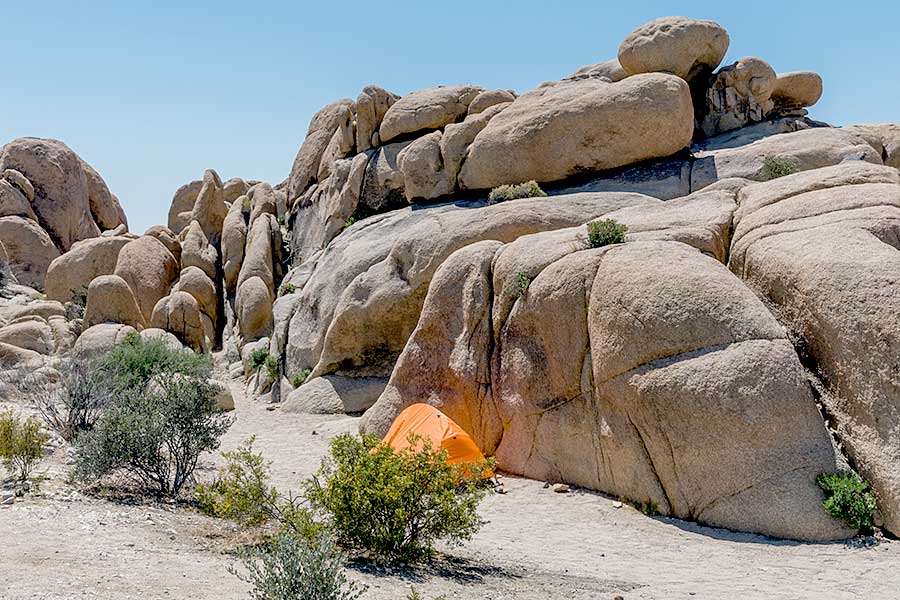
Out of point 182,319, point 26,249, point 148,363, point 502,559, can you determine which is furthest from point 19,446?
point 26,249

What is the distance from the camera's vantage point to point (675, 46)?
85.6ft

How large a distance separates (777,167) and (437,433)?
42.5 feet

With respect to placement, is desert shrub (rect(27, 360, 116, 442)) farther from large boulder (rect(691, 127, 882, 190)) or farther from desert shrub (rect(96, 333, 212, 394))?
large boulder (rect(691, 127, 882, 190))

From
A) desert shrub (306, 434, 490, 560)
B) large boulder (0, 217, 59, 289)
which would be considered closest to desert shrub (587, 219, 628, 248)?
desert shrub (306, 434, 490, 560)

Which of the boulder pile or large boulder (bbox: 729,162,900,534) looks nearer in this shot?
large boulder (bbox: 729,162,900,534)

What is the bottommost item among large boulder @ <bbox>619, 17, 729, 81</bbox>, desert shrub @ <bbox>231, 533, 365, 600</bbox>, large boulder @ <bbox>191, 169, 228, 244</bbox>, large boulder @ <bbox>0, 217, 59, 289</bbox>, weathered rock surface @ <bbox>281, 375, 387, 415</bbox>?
weathered rock surface @ <bbox>281, 375, 387, 415</bbox>

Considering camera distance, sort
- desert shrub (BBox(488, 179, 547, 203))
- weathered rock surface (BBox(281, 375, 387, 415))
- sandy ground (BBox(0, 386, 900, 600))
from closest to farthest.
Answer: sandy ground (BBox(0, 386, 900, 600)), weathered rock surface (BBox(281, 375, 387, 415)), desert shrub (BBox(488, 179, 547, 203))

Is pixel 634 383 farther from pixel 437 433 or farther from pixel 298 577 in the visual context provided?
pixel 298 577

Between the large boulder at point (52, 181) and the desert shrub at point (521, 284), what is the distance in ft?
151

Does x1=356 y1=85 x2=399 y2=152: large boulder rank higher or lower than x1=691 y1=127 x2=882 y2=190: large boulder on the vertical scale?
higher

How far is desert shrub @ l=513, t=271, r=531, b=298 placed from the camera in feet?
49.9

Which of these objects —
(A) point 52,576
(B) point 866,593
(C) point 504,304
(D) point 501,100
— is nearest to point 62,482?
(A) point 52,576

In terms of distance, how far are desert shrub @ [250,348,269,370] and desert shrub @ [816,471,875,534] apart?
72.5 feet

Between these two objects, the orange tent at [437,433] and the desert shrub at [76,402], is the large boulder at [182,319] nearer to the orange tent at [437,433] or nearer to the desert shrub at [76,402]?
the desert shrub at [76,402]
